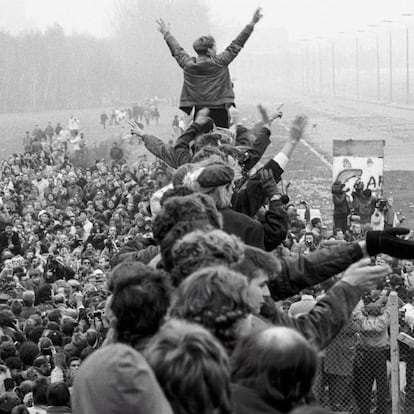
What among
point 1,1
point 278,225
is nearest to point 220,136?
point 278,225

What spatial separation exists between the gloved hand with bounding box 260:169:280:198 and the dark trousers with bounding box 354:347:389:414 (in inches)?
123

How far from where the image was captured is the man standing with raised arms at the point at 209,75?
33.7 ft

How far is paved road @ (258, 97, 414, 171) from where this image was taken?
51344mm

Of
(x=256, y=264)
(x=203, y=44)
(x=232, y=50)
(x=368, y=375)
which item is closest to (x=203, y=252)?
(x=256, y=264)

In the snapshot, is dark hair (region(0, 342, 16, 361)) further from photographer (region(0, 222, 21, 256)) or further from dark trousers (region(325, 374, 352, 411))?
photographer (region(0, 222, 21, 256))

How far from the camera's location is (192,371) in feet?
11.9

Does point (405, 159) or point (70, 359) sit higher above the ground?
point (70, 359)

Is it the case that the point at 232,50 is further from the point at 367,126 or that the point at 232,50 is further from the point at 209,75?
the point at 367,126

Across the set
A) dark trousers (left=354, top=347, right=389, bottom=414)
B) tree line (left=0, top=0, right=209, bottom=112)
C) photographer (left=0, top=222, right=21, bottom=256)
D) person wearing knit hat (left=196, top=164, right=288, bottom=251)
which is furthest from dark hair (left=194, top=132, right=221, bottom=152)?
tree line (left=0, top=0, right=209, bottom=112)

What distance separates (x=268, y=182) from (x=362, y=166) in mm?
14529

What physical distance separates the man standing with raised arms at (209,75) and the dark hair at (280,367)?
6.74 m

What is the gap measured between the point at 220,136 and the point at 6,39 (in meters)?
117

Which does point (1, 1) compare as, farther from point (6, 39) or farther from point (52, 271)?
point (52, 271)

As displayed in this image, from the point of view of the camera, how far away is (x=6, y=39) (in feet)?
398
